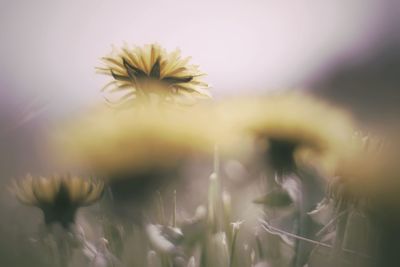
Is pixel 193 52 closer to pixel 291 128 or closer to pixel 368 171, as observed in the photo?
pixel 291 128

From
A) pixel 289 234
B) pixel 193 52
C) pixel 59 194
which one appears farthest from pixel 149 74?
pixel 289 234

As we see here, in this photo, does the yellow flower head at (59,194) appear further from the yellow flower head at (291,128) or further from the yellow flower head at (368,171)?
the yellow flower head at (368,171)

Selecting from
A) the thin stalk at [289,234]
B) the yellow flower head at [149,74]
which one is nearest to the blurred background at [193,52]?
the yellow flower head at [149,74]

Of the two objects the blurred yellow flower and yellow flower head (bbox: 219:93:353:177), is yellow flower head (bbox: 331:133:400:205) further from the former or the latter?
the blurred yellow flower

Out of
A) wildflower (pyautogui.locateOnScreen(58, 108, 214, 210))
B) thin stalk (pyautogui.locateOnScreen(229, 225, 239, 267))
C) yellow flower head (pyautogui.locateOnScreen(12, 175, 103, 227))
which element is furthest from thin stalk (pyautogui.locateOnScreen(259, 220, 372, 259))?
yellow flower head (pyautogui.locateOnScreen(12, 175, 103, 227))

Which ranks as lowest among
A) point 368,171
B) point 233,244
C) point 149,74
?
point 233,244

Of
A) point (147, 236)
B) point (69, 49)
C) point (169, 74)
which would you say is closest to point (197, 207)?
point (147, 236)

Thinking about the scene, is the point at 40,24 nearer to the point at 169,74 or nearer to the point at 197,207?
the point at 169,74
